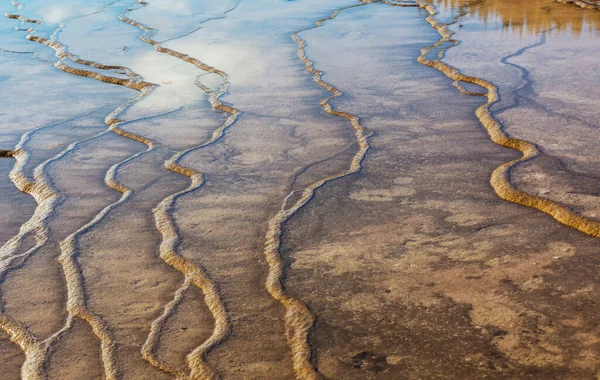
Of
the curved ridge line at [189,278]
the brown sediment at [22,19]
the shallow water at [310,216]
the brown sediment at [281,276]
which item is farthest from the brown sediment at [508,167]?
the brown sediment at [22,19]

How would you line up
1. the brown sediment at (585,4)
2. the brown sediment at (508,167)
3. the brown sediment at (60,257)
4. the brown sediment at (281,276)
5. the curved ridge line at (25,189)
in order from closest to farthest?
the brown sediment at (281,276), the brown sediment at (60,257), the brown sediment at (508,167), the curved ridge line at (25,189), the brown sediment at (585,4)

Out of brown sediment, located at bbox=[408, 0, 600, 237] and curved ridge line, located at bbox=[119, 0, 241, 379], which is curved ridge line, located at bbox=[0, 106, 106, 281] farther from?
brown sediment, located at bbox=[408, 0, 600, 237]

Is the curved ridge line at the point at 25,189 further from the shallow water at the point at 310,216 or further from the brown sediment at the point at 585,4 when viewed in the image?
the brown sediment at the point at 585,4

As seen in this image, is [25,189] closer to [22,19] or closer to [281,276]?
[281,276]

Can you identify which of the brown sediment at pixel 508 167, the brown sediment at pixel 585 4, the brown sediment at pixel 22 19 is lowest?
the brown sediment at pixel 22 19

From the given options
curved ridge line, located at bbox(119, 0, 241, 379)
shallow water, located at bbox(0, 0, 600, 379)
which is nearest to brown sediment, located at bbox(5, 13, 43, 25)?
shallow water, located at bbox(0, 0, 600, 379)

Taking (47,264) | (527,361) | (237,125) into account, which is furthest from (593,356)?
(237,125)

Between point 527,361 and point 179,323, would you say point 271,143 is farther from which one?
point 527,361
